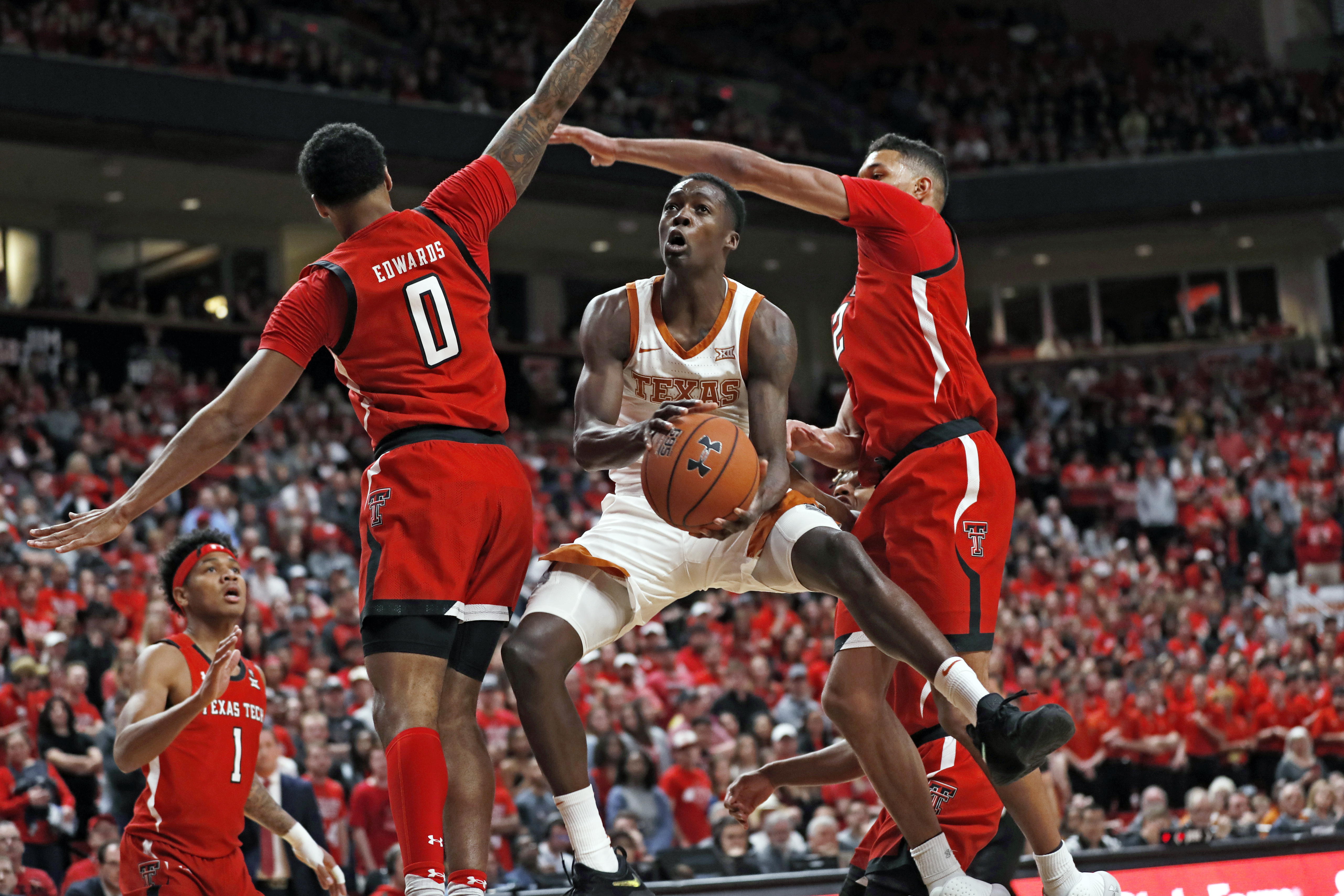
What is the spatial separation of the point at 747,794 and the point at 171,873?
7.58ft

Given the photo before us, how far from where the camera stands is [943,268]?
5.18 metres

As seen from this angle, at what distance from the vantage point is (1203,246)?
28.1 meters

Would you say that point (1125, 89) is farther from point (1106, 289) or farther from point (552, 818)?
point (552, 818)

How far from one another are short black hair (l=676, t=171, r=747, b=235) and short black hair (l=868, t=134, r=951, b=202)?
608 millimetres

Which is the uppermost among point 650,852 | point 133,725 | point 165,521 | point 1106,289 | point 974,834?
point 1106,289

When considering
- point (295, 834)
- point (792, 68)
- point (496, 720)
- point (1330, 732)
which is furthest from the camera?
point (792, 68)

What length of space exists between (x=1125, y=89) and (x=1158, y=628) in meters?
14.1

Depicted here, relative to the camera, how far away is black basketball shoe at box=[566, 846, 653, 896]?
4.40 m

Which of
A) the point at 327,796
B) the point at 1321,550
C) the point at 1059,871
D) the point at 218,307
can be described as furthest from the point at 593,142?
the point at 218,307

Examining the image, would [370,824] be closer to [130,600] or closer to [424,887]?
[130,600]

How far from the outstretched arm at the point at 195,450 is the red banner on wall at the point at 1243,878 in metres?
4.25

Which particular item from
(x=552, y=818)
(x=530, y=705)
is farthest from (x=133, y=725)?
(x=552, y=818)

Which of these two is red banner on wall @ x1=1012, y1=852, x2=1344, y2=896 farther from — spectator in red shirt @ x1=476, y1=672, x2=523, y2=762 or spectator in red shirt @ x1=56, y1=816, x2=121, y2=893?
spectator in red shirt @ x1=56, y1=816, x2=121, y2=893

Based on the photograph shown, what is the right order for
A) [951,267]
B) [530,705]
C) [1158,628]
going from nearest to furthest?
[530,705] → [951,267] → [1158,628]
